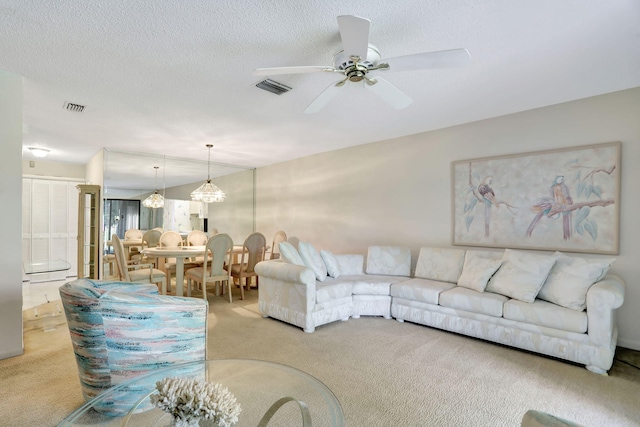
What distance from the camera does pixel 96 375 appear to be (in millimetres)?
1800

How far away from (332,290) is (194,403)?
8.58 ft

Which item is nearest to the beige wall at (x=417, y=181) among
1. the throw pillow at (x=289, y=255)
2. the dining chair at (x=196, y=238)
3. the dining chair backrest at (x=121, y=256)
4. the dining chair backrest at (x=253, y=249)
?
the dining chair backrest at (x=253, y=249)

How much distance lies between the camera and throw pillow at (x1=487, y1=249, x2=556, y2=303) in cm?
290

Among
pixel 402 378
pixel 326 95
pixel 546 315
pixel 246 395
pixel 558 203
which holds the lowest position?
pixel 402 378

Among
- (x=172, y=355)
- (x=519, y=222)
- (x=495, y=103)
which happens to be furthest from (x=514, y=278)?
(x=172, y=355)

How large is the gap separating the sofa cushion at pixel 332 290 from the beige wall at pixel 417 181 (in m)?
1.25

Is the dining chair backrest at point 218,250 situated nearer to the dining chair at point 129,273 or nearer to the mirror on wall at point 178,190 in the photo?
the dining chair at point 129,273

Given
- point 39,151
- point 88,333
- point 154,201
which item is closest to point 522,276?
point 88,333

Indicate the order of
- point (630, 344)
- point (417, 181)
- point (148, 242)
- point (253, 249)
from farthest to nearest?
point (148, 242) < point (253, 249) < point (417, 181) < point (630, 344)

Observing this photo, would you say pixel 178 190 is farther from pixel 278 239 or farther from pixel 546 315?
pixel 546 315

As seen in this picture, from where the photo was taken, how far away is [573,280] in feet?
8.87

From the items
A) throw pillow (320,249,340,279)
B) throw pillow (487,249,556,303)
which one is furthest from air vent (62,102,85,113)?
throw pillow (487,249,556,303)

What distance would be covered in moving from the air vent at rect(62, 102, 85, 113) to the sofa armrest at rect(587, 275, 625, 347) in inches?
201

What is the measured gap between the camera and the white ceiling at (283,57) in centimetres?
187
